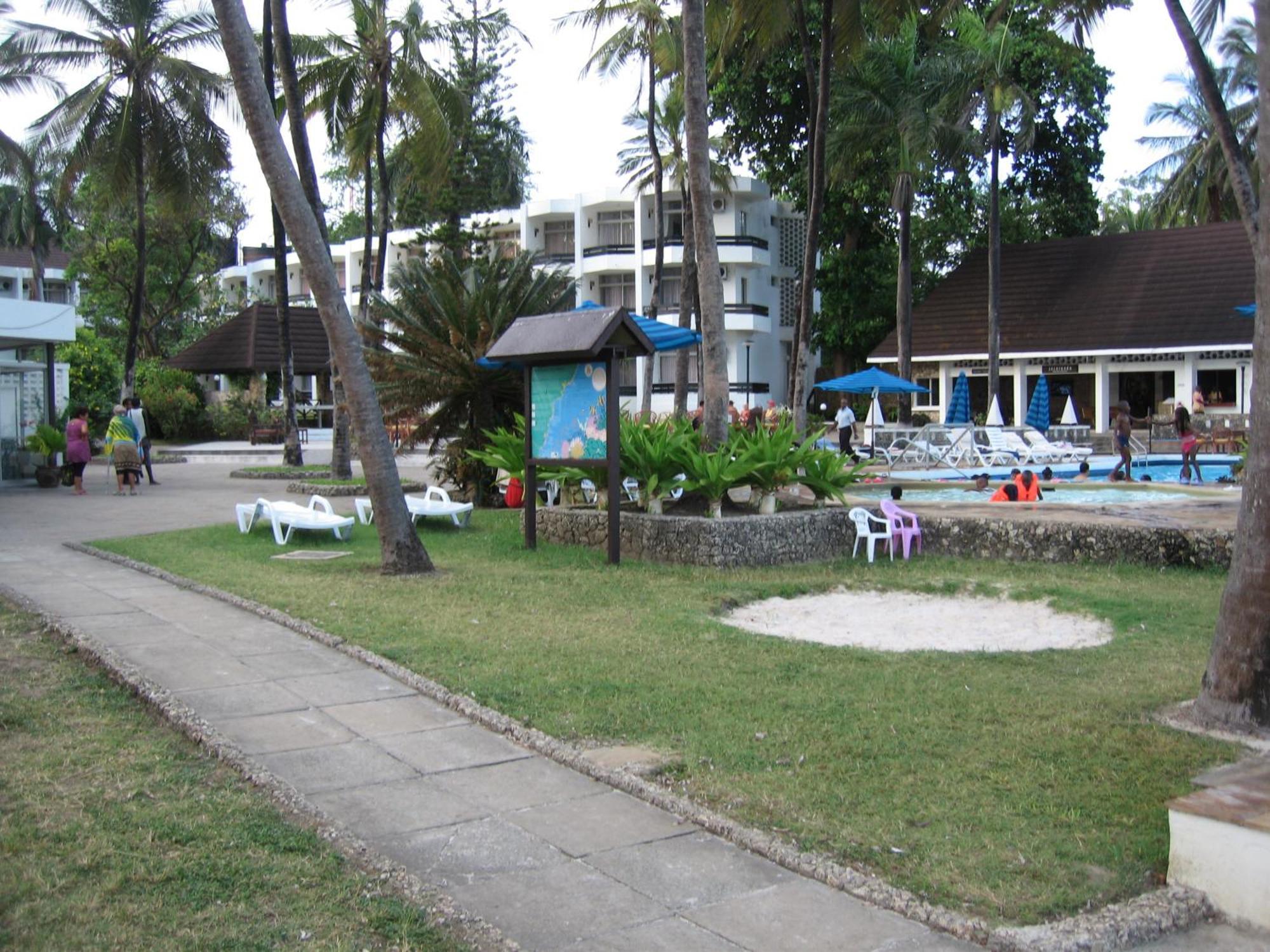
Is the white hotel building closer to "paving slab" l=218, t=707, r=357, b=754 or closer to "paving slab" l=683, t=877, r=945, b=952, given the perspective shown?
"paving slab" l=218, t=707, r=357, b=754

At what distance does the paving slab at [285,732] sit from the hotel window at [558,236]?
43.5 metres

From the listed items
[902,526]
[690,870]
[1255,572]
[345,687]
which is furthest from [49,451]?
[1255,572]

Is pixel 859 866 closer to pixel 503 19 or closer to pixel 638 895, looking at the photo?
pixel 638 895

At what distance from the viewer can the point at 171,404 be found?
138ft

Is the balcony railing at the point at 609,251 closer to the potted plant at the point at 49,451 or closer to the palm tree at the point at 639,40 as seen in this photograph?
the palm tree at the point at 639,40

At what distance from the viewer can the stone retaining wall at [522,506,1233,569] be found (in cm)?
1255

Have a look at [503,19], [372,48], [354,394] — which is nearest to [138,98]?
[372,48]

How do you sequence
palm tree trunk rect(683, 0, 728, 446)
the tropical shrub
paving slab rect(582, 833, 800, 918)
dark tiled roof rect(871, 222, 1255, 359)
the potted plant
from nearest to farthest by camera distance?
paving slab rect(582, 833, 800, 918), palm tree trunk rect(683, 0, 728, 446), the potted plant, dark tiled roof rect(871, 222, 1255, 359), the tropical shrub

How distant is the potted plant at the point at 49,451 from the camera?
2369 centimetres

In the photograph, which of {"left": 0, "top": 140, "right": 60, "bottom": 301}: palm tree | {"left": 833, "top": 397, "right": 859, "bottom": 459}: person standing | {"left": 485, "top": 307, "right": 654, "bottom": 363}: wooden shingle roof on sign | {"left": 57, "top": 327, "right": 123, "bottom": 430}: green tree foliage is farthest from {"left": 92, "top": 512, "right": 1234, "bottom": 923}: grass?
{"left": 0, "top": 140, "right": 60, "bottom": 301}: palm tree

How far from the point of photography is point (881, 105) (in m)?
29.6

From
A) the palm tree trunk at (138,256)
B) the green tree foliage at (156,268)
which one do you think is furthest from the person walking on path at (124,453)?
the green tree foliage at (156,268)

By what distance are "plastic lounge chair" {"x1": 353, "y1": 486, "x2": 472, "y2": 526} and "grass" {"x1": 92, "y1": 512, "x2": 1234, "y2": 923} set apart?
293cm

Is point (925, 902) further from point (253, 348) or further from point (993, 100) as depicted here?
point (253, 348)
